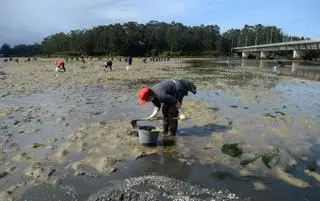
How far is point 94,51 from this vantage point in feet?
552

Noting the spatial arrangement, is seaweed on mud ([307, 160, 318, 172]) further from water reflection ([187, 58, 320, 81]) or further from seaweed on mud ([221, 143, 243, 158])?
water reflection ([187, 58, 320, 81])

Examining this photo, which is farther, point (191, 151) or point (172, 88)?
point (172, 88)

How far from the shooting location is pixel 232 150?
10266 mm

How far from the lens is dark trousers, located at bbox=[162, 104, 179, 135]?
1131 centimetres

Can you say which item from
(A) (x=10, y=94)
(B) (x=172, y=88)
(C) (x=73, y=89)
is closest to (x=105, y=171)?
(B) (x=172, y=88)

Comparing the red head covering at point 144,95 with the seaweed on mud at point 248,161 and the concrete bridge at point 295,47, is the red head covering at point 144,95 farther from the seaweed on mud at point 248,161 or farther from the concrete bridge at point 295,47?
the concrete bridge at point 295,47

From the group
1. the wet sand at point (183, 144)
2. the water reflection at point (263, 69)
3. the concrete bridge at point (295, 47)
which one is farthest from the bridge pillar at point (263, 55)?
the wet sand at point (183, 144)

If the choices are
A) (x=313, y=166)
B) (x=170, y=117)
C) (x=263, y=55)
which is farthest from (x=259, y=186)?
(x=263, y=55)

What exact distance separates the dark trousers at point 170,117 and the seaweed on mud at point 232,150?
1702 mm

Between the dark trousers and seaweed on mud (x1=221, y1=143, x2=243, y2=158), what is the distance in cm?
170

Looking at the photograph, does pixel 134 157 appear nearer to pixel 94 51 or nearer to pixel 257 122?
pixel 257 122

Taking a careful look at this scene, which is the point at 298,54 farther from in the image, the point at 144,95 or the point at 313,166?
the point at 144,95

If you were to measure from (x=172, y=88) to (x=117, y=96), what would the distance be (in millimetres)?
10533

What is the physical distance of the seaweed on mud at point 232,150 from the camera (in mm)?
10021
